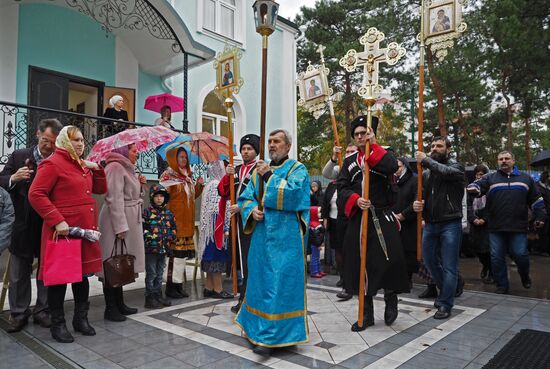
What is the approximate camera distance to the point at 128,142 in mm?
4684

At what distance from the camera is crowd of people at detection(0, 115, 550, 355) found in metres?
3.76

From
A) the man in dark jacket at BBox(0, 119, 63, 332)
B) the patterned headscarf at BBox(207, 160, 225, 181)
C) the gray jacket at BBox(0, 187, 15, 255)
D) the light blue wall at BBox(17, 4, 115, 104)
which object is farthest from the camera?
the light blue wall at BBox(17, 4, 115, 104)

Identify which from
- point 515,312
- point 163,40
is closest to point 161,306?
point 515,312

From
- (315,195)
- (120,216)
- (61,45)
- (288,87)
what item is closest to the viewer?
(120,216)

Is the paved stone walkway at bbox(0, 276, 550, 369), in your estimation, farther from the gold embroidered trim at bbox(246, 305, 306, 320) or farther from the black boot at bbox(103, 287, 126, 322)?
the gold embroidered trim at bbox(246, 305, 306, 320)

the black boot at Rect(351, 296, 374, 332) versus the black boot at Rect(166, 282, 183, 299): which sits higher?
the black boot at Rect(351, 296, 374, 332)

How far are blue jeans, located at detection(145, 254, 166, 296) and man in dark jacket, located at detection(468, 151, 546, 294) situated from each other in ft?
13.6

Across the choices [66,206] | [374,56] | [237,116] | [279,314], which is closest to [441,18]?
[374,56]

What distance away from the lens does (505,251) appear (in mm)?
5945

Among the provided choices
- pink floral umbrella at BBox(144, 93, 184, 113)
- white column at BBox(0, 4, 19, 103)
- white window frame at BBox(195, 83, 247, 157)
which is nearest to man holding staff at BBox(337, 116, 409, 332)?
pink floral umbrella at BBox(144, 93, 184, 113)

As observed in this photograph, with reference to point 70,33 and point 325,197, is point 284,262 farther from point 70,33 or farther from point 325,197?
point 70,33

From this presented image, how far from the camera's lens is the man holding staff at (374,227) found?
425 cm

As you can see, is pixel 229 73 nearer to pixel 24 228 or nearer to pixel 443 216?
pixel 24 228

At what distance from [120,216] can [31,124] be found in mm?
4657
